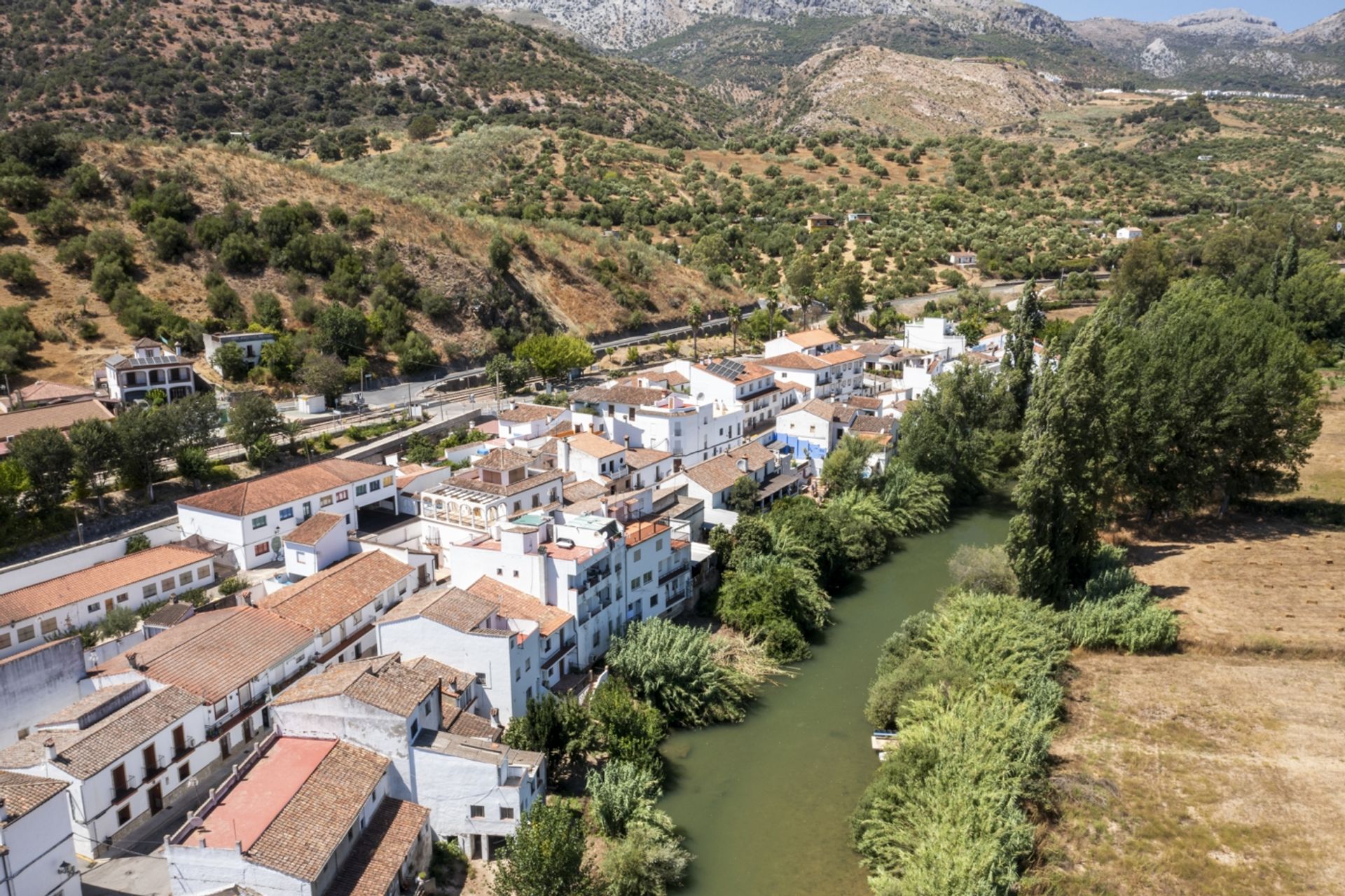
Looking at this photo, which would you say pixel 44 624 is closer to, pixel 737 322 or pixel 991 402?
pixel 991 402

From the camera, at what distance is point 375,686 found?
20.7 m

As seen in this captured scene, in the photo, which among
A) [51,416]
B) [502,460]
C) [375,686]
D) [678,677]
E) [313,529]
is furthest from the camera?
[51,416]

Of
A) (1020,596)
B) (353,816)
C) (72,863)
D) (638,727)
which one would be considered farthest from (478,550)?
(1020,596)

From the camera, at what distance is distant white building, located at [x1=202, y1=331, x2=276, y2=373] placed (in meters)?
46.2

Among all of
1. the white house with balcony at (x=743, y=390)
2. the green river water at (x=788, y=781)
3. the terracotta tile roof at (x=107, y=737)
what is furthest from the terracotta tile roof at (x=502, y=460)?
the white house with balcony at (x=743, y=390)

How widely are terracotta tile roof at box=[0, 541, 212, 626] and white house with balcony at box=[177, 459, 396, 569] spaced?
3.77ft

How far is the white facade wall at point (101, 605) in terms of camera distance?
81.9 ft

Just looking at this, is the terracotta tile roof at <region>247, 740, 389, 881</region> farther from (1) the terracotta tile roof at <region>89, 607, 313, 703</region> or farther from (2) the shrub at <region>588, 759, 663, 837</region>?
(2) the shrub at <region>588, 759, 663, 837</region>

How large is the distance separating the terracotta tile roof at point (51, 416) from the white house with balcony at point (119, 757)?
1790 centimetres

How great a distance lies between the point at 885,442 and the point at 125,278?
44.2 m

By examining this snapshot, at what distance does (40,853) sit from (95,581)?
13.8 m

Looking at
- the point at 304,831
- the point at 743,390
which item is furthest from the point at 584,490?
the point at 304,831

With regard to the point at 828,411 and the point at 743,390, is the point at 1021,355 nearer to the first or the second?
the point at 828,411

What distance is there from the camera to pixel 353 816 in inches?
717
